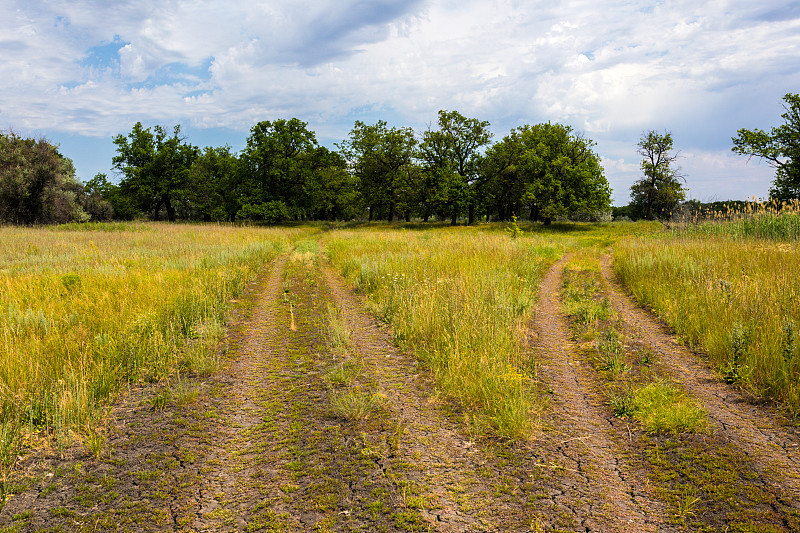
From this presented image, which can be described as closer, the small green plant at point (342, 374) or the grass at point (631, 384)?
the grass at point (631, 384)

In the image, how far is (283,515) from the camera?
3359 mm

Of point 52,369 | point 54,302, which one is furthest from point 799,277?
point 54,302

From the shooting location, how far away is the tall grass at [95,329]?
16.4ft

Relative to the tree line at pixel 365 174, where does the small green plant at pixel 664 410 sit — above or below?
below

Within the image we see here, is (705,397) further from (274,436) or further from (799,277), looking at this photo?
(274,436)

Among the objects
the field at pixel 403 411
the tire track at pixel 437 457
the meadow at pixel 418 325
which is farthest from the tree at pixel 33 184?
the tire track at pixel 437 457

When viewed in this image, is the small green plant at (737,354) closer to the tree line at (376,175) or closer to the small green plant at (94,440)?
the small green plant at (94,440)

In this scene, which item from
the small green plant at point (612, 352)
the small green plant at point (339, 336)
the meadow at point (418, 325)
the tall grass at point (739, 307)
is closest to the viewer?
the meadow at point (418, 325)

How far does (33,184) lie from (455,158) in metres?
42.4

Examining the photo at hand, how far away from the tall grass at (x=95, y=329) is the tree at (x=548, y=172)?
39.3 m

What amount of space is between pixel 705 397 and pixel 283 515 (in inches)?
210

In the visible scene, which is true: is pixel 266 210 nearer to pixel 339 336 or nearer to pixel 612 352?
pixel 339 336

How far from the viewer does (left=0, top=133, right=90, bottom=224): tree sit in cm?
3466

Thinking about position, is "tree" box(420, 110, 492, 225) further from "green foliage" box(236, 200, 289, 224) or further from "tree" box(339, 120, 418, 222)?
"green foliage" box(236, 200, 289, 224)
